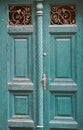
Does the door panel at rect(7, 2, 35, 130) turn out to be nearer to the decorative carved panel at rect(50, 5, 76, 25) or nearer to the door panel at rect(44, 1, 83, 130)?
the door panel at rect(44, 1, 83, 130)

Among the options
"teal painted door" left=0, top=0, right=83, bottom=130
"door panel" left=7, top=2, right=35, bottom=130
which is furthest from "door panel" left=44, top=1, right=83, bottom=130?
"door panel" left=7, top=2, right=35, bottom=130

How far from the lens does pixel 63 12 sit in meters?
4.31

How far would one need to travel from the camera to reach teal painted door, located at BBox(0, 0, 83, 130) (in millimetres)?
4293

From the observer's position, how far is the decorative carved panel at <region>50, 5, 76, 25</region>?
4.30 meters

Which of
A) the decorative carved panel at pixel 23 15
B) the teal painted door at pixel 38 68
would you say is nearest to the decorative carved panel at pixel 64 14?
the teal painted door at pixel 38 68

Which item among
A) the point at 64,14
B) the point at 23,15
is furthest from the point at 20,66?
the point at 64,14

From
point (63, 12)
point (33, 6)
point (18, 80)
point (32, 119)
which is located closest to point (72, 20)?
point (63, 12)

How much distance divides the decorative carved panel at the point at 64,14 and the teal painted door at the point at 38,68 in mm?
45

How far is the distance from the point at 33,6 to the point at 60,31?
1.48 ft

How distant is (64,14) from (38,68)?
0.72 metres

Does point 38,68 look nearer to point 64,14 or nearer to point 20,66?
point 20,66

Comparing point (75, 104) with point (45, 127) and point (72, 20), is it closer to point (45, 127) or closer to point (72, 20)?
point (45, 127)

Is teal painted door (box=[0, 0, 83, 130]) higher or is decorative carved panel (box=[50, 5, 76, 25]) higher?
decorative carved panel (box=[50, 5, 76, 25])

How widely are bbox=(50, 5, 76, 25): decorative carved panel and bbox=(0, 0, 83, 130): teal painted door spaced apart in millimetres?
45
